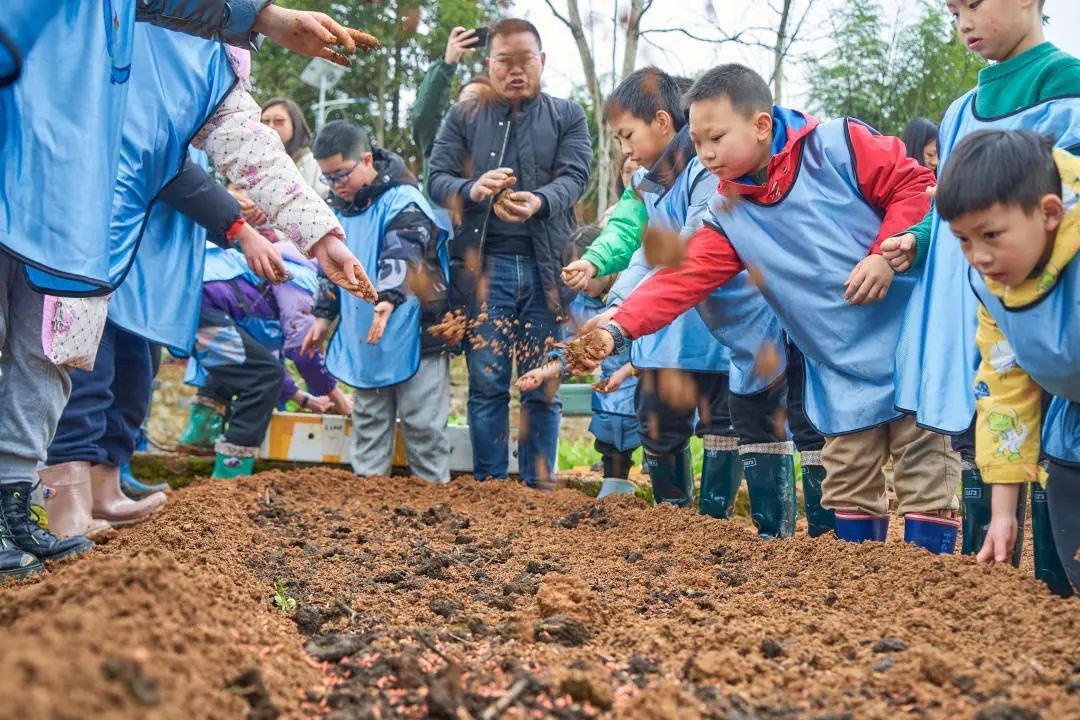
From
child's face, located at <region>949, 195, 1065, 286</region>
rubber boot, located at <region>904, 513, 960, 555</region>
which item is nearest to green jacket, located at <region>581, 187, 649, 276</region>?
rubber boot, located at <region>904, 513, 960, 555</region>

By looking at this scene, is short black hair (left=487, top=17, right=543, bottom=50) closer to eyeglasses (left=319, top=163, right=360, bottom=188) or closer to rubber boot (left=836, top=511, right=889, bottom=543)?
eyeglasses (left=319, top=163, right=360, bottom=188)

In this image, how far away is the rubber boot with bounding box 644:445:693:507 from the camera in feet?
14.7

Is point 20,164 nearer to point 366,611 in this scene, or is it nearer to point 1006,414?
point 366,611

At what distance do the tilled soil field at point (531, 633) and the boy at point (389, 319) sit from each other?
6.56 feet

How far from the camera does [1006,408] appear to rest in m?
2.49

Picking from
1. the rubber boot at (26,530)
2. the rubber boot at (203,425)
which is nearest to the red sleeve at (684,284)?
the rubber boot at (26,530)

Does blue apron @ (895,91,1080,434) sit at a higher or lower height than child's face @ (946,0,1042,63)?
lower

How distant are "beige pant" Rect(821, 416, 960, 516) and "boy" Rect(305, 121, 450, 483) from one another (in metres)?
2.45

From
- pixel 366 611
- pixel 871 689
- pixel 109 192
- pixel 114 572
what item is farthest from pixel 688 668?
pixel 109 192

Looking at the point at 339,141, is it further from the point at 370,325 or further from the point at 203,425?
the point at 203,425

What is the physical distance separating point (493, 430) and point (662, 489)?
1077 mm

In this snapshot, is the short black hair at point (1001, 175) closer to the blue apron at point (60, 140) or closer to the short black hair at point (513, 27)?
the blue apron at point (60, 140)

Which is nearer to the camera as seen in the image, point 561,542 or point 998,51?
point 998,51

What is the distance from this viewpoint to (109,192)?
2662mm
